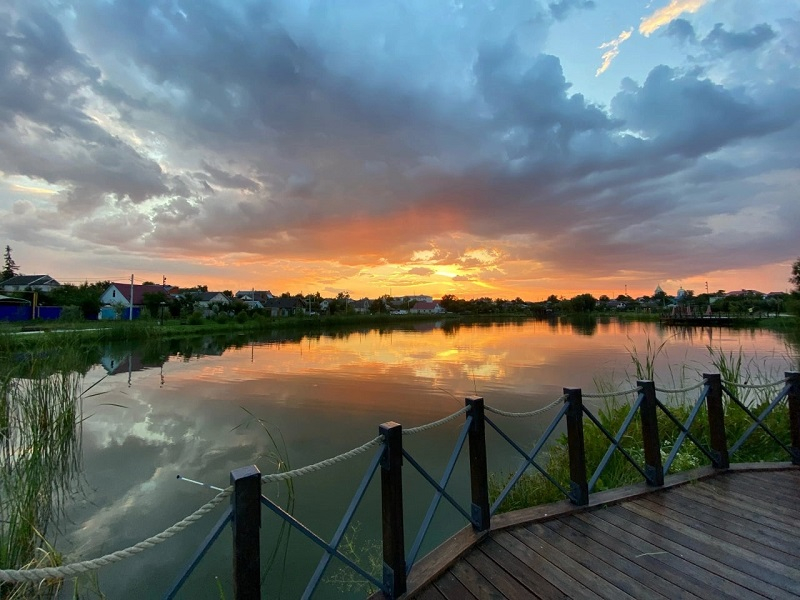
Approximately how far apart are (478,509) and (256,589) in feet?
5.28

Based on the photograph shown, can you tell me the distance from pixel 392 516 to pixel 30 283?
6075 centimetres

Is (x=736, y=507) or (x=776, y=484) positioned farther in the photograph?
(x=776, y=484)

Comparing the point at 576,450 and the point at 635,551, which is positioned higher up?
the point at 576,450

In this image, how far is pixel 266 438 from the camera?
24.8 ft

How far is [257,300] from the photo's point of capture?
7200 centimetres

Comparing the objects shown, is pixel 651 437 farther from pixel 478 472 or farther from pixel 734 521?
pixel 478 472

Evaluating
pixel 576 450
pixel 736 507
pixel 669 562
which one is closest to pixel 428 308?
pixel 736 507

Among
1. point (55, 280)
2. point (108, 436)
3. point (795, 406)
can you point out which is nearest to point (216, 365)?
point (108, 436)

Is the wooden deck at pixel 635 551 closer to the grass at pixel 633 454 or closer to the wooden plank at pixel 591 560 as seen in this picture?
the wooden plank at pixel 591 560

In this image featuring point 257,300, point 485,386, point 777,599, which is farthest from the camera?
point 257,300

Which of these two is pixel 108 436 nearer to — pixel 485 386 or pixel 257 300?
pixel 485 386

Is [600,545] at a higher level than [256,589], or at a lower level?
lower

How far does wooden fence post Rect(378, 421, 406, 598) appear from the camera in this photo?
2.12 metres

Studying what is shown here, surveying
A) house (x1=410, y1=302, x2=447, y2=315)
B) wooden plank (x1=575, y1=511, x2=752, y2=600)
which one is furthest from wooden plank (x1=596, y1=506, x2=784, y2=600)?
house (x1=410, y1=302, x2=447, y2=315)
